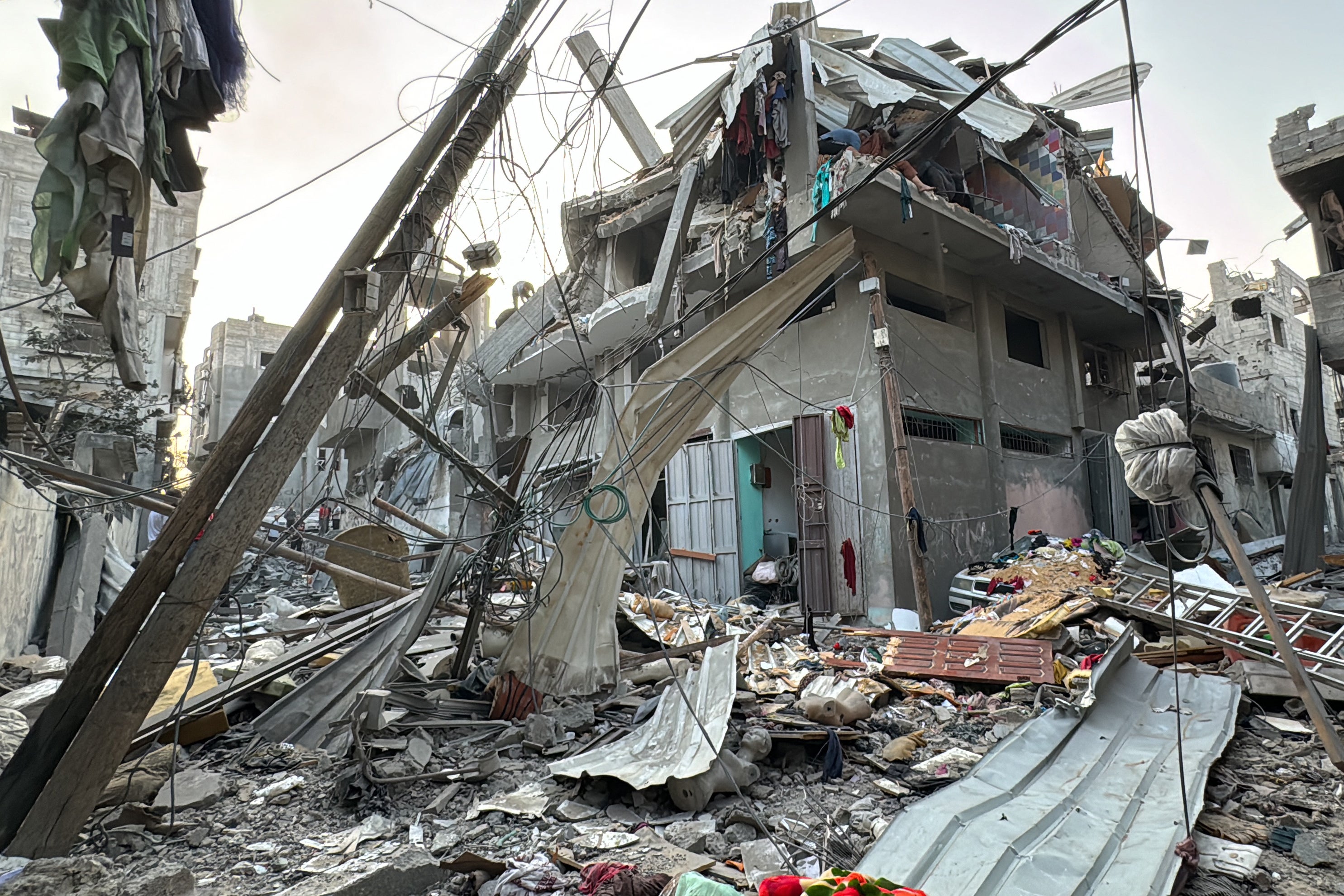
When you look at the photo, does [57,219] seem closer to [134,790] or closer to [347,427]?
[347,427]

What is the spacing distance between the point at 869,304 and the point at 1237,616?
5924mm

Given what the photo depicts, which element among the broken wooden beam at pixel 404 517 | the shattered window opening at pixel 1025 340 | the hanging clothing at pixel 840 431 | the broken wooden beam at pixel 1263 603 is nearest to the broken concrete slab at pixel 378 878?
the broken wooden beam at pixel 404 517

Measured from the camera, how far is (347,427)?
16.2 ft

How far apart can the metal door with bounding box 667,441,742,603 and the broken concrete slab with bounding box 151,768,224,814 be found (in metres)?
7.90

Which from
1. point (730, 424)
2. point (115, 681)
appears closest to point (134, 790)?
point (115, 681)

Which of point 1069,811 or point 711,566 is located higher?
point 711,566

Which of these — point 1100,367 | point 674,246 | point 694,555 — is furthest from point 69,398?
point 1100,367

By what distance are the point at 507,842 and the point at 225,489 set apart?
2.28 m

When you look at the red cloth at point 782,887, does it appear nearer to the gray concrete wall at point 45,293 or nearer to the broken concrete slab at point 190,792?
the broken concrete slab at point 190,792

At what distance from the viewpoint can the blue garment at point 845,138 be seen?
10156mm

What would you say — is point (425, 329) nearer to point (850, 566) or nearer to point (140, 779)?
point (140, 779)

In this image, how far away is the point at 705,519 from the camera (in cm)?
1220

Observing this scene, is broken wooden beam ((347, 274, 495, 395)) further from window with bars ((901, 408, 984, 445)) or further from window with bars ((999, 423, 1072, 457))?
window with bars ((999, 423, 1072, 457))

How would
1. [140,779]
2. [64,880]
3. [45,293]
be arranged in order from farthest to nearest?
→ [45,293]
[140,779]
[64,880]
